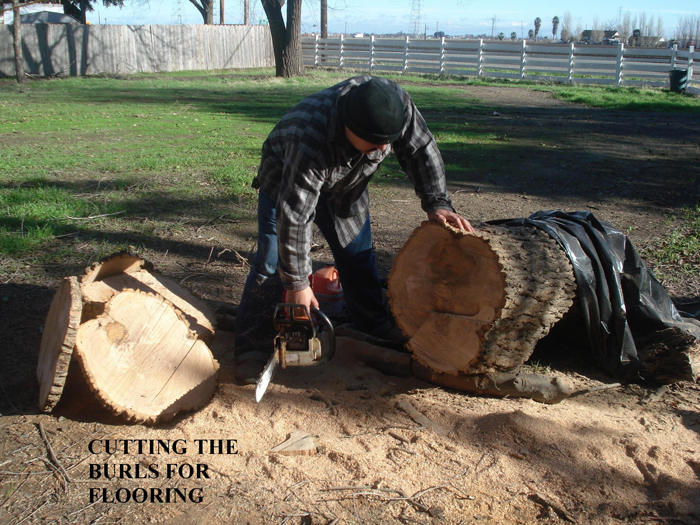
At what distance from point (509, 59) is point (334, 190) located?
25.3 m

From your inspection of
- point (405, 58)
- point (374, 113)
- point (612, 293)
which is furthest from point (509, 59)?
point (374, 113)

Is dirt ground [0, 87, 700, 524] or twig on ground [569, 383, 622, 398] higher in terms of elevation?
twig on ground [569, 383, 622, 398]

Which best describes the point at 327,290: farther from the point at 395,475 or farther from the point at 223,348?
the point at 395,475

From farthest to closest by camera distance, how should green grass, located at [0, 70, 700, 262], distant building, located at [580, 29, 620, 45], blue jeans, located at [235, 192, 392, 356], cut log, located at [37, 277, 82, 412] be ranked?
distant building, located at [580, 29, 620, 45] → green grass, located at [0, 70, 700, 262] → blue jeans, located at [235, 192, 392, 356] → cut log, located at [37, 277, 82, 412]

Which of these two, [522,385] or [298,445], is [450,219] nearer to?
[522,385]

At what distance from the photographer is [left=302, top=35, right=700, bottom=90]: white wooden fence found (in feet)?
73.7

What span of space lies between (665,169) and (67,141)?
8.77 metres

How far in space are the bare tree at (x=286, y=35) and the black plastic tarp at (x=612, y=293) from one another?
797 inches

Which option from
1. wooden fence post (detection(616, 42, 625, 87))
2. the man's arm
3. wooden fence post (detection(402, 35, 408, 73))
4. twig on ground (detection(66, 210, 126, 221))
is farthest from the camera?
wooden fence post (detection(402, 35, 408, 73))

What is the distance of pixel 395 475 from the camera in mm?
2729

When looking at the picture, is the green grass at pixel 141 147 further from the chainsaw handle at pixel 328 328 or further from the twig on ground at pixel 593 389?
the twig on ground at pixel 593 389

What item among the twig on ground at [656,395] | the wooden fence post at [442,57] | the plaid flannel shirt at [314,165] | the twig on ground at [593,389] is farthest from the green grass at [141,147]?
the wooden fence post at [442,57]

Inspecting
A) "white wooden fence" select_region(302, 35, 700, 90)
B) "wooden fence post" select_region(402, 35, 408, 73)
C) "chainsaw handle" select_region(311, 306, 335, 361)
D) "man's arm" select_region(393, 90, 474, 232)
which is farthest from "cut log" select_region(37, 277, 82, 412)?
"wooden fence post" select_region(402, 35, 408, 73)

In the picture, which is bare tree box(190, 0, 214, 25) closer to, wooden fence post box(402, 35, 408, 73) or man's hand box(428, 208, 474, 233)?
wooden fence post box(402, 35, 408, 73)
